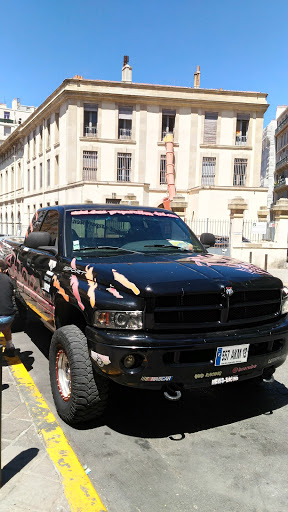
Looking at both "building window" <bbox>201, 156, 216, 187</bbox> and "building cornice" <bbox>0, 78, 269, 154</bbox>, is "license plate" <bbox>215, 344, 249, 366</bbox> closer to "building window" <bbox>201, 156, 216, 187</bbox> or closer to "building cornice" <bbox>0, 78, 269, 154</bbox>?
"building window" <bbox>201, 156, 216, 187</bbox>

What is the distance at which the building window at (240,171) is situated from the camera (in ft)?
107

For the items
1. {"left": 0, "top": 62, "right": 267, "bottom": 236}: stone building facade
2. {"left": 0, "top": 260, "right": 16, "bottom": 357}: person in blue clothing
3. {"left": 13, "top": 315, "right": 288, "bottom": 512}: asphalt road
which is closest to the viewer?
{"left": 13, "top": 315, "right": 288, "bottom": 512}: asphalt road

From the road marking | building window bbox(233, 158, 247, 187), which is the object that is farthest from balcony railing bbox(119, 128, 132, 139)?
the road marking

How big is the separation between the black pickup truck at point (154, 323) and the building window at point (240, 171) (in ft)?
99.7

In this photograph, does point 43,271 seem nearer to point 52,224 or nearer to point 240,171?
point 52,224

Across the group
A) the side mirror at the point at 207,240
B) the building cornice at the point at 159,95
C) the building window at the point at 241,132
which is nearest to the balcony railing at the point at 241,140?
the building window at the point at 241,132

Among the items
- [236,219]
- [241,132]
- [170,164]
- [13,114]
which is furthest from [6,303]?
[13,114]

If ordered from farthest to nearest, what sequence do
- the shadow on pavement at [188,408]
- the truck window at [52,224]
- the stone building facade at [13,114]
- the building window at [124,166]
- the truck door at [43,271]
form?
the stone building facade at [13,114] < the building window at [124,166] < the truck window at [52,224] < the truck door at [43,271] < the shadow on pavement at [188,408]

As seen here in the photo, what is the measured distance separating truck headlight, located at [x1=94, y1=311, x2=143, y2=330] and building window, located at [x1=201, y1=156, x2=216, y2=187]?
3091cm

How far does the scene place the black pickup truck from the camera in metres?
2.84

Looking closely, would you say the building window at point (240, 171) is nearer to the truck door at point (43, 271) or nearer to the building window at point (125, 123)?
the building window at point (125, 123)

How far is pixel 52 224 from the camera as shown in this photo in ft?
15.5

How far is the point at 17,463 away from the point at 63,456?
12.7 inches

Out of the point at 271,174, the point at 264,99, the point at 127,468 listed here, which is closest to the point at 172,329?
the point at 127,468
